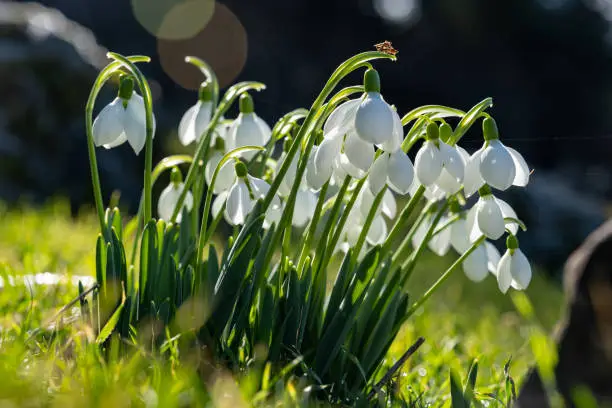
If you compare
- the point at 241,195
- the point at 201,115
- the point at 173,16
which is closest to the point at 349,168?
the point at 241,195

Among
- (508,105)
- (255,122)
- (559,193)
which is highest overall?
(255,122)

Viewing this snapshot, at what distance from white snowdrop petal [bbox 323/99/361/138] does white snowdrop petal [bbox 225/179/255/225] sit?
10.1 inches

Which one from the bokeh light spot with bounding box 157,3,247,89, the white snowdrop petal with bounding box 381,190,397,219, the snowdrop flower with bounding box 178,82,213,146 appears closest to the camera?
the white snowdrop petal with bounding box 381,190,397,219

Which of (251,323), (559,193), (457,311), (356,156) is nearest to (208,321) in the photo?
(251,323)

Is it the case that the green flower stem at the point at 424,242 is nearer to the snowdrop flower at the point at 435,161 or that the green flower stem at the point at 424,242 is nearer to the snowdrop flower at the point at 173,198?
the snowdrop flower at the point at 435,161

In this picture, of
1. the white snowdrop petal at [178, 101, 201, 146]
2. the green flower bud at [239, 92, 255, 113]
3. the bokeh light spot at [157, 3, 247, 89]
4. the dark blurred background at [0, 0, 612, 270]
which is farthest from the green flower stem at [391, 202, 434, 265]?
the bokeh light spot at [157, 3, 247, 89]

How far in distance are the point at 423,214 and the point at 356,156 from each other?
41cm

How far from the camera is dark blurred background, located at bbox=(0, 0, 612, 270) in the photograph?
7.12 m

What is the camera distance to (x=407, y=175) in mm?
1354

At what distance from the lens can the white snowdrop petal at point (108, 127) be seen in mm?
1478

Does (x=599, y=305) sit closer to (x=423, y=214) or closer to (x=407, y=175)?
(x=423, y=214)

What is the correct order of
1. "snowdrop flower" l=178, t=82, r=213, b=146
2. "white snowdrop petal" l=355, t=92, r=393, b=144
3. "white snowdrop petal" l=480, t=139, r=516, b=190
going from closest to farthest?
1. "white snowdrop petal" l=355, t=92, r=393, b=144
2. "white snowdrop petal" l=480, t=139, r=516, b=190
3. "snowdrop flower" l=178, t=82, r=213, b=146

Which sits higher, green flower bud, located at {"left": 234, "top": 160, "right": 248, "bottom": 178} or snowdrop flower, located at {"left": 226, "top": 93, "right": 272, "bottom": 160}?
snowdrop flower, located at {"left": 226, "top": 93, "right": 272, "bottom": 160}

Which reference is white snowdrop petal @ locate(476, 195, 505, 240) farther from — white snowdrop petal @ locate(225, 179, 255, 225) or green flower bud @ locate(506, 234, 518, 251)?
white snowdrop petal @ locate(225, 179, 255, 225)
